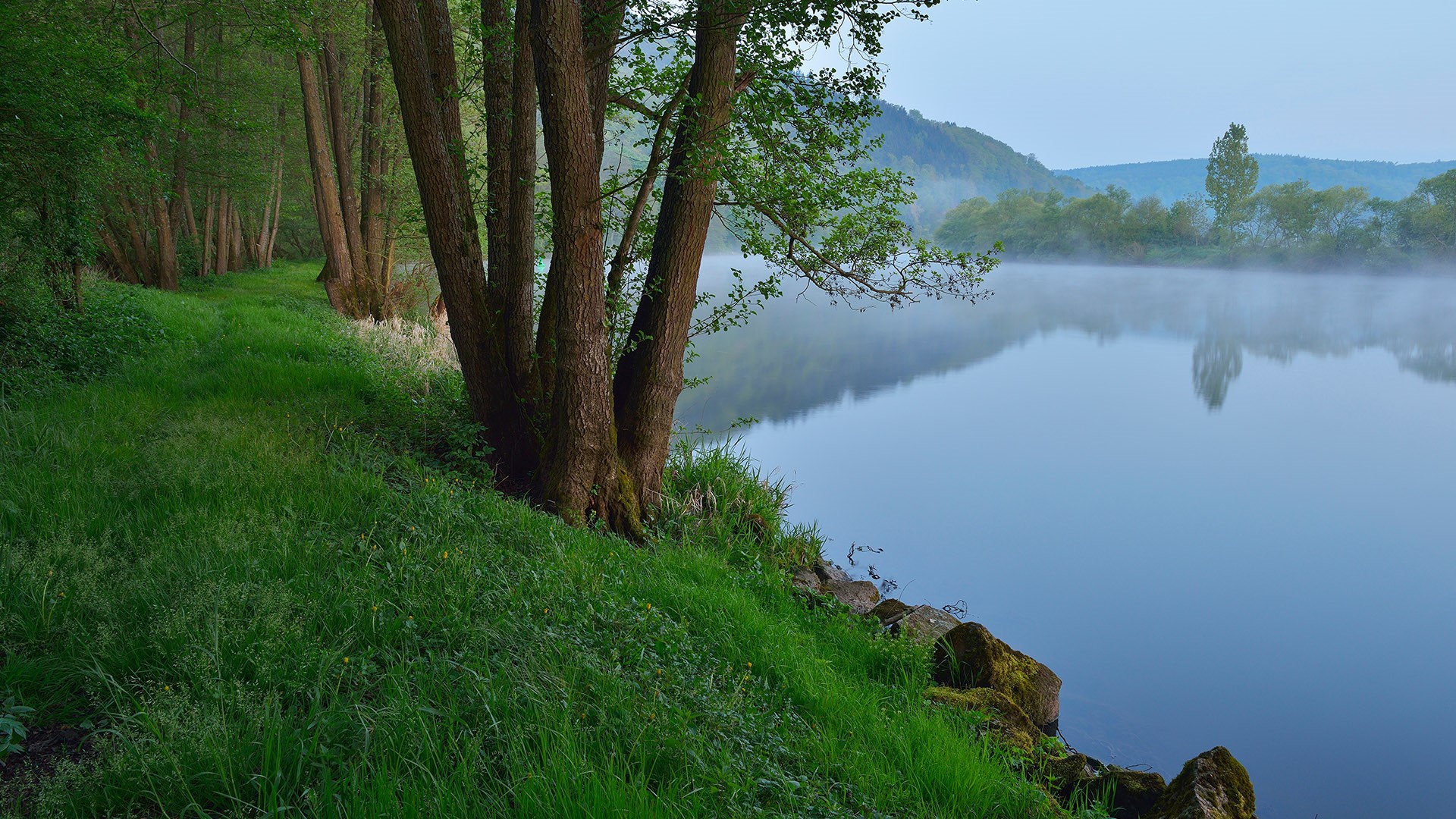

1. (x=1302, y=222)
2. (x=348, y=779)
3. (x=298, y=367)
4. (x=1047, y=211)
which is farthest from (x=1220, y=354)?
(x=1047, y=211)

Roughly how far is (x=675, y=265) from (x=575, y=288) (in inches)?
33.9

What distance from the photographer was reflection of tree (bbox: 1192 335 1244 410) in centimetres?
1766

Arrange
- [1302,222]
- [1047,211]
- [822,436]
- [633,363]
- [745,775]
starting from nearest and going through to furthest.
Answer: [745,775] → [633,363] → [822,436] → [1302,222] → [1047,211]

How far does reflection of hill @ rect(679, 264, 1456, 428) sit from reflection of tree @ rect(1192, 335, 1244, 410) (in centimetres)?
5

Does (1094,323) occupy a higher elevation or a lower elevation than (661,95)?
lower

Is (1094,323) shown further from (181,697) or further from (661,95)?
(181,697)

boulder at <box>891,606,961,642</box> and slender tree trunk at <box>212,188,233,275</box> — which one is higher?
slender tree trunk at <box>212,188,233,275</box>

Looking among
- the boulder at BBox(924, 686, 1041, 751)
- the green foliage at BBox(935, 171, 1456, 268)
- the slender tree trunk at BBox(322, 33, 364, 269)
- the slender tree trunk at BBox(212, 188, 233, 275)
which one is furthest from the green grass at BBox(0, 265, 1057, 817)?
the green foliage at BBox(935, 171, 1456, 268)

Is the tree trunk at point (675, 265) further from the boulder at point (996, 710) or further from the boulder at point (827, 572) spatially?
the boulder at point (996, 710)

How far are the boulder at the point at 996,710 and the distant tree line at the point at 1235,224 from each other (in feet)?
107

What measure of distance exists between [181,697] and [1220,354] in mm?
25559

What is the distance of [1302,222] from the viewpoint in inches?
1868

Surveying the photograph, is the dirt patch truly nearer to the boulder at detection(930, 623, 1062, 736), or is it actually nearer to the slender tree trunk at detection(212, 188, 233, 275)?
the boulder at detection(930, 623, 1062, 736)

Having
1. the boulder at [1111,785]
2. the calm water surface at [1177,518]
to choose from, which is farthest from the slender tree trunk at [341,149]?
the boulder at [1111,785]
